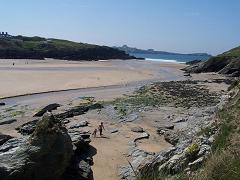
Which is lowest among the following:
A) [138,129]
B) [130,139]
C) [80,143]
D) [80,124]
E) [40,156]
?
[80,124]

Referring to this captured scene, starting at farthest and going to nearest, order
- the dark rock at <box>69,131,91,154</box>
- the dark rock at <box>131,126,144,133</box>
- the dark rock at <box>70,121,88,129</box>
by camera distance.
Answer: the dark rock at <box>70,121,88,129</box>
the dark rock at <box>131,126,144,133</box>
the dark rock at <box>69,131,91,154</box>

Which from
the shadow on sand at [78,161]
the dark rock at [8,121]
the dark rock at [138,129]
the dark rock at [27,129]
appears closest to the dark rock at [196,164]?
the shadow on sand at [78,161]

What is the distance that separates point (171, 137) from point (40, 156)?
1172cm

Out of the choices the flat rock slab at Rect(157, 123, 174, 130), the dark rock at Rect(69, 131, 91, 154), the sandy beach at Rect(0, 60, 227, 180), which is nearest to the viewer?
the dark rock at Rect(69, 131, 91, 154)

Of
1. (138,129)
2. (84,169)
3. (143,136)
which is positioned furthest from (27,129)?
(84,169)

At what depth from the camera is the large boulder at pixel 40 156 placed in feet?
57.6

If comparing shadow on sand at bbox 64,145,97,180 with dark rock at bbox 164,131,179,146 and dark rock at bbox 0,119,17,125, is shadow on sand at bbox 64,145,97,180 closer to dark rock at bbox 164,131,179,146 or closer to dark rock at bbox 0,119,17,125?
dark rock at bbox 164,131,179,146

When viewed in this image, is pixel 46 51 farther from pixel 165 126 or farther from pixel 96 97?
pixel 165 126

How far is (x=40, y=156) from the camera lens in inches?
717

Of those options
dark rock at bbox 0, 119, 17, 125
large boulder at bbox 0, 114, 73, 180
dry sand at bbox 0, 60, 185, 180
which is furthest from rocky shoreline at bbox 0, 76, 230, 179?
dark rock at bbox 0, 119, 17, 125

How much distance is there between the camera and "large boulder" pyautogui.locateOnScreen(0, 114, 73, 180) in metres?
17.6

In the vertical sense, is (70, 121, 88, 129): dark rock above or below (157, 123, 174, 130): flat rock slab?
below

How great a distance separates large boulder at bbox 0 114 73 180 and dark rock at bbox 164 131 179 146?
8.94m

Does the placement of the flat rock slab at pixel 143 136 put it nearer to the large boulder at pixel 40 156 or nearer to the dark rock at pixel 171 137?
the dark rock at pixel 171 137
